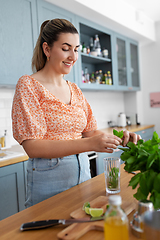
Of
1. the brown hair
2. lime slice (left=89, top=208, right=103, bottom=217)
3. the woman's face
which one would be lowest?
lime slice (left=89, top=208, right=103, bottom=217)

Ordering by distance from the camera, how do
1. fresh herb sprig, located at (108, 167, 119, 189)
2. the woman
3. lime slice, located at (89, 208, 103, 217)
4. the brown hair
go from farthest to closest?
1. the brown hair
2. the woman
3. fresh herb sprig, located at (108, 167, 119, 189)
4. lime slice, located at (89, 208, 103, 217)

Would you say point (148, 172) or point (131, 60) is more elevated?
point (131, 60)

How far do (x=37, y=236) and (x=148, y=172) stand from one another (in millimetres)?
353

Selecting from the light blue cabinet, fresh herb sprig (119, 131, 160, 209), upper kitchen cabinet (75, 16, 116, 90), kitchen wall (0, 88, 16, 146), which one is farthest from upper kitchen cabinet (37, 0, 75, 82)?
fresh herb sprig (119, 131, 160, 209)

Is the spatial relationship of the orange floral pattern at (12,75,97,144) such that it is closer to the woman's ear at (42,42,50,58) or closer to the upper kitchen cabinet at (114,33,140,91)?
the woman's ear at (42,42,50,58)

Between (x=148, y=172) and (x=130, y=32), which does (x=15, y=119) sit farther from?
(x=130, y=32)

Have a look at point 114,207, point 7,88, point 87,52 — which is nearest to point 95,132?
point 114,207

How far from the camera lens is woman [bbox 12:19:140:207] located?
0.99 meters

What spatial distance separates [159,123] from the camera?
4148mm

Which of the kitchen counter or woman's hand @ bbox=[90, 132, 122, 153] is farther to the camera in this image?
woman's hand @ bbox=[90, 132, 122, 153]

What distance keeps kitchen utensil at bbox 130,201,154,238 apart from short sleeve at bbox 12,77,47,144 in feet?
1.78

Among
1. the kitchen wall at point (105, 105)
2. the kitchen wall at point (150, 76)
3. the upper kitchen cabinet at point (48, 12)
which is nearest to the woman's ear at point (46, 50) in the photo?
the upper kitchen cabinet at point (48, 12)

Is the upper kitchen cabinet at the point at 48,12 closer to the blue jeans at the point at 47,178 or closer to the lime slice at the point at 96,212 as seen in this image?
the blue jeans at the point at 47,178

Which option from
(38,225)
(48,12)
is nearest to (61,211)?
(38,225)
